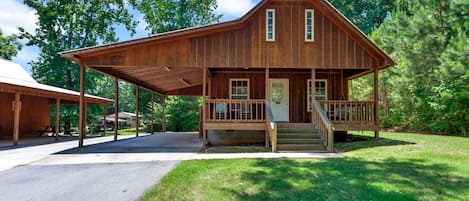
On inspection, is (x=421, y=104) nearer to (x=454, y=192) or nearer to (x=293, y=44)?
(x=293, y=44)

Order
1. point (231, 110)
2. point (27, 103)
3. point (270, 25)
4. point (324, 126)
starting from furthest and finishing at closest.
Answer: point (27, 103), point (231, 110), point (270, 25), point (324, 126)

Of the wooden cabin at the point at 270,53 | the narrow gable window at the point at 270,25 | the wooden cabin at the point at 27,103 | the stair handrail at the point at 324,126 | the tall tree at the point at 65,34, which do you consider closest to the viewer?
the stair handrail at the point at 324,126

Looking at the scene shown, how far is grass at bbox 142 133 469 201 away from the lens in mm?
4363

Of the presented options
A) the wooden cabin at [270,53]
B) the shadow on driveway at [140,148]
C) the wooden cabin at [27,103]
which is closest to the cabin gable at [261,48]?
the wooden cabin at [270,53]

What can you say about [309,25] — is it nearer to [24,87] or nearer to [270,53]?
[270,53]

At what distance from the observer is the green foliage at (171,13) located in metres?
31.3

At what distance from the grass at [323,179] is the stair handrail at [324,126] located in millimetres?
1235

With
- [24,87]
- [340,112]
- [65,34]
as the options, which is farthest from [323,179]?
[65,34]

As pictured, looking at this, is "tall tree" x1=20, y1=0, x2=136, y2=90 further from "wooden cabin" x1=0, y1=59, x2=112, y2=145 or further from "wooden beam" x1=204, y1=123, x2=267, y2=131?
"wooden beam" x1=204, y1=123, x2=267, y2=131

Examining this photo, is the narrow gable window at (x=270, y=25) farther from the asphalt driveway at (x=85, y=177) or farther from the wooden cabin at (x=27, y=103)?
the wooden cabin at (x=27, y=103)

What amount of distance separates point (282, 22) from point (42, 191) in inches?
337

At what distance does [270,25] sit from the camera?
10.4m

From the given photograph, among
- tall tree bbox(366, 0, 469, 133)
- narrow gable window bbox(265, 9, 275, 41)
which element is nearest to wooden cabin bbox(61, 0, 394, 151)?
narrow gable window bbox(265, 9, 275, 41)

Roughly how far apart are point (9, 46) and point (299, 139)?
3208cm
